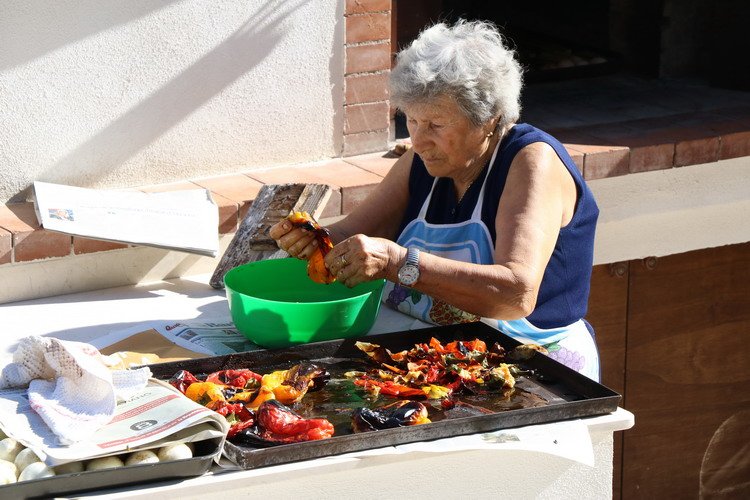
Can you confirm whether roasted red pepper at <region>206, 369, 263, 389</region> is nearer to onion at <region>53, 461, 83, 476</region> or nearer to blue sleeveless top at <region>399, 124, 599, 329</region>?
onion at <region>53, 461, 83, 476</region>

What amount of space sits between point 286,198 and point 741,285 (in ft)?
7.63

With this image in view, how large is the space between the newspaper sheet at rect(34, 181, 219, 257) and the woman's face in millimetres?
766

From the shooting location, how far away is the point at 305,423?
7.12 feet

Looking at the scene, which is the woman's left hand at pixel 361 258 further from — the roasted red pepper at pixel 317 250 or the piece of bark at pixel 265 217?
the piece of bark at pixel 265 217

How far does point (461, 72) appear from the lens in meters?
2.79

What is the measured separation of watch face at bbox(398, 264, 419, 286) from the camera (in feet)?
8.74

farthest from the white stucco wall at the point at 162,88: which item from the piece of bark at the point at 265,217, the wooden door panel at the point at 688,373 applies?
the wooden door panel at the point at 688,373

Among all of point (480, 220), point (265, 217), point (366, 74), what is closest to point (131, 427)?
point (480, 220)

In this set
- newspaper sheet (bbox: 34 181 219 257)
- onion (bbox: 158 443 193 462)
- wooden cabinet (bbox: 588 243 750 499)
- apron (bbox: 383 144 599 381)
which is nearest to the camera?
onion (bbox: 158 443 193 462)

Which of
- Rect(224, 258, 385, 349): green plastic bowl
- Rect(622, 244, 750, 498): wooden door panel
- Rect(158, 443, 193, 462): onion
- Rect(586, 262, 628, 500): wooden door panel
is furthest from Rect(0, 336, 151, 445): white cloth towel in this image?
Rect(622, 244, 750, 498): wooden door panel

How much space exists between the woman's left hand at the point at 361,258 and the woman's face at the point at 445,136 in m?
0.35

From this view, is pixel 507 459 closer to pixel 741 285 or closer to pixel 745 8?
pixel 741 285

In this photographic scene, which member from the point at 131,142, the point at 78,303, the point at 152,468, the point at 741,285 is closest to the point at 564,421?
the point at 152,468

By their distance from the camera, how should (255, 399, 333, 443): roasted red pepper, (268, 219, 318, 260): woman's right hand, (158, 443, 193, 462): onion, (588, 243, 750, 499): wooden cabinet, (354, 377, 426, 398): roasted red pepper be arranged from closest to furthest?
(158, 443, 193, 462): onion → (255, 399, 333, 443): roasted red pepper → (354, 377, 426, 398): roasted red pepper → (268, 219, 318, 260): woman's right hand → (588, 243, 750, 499): wooden cabinet
